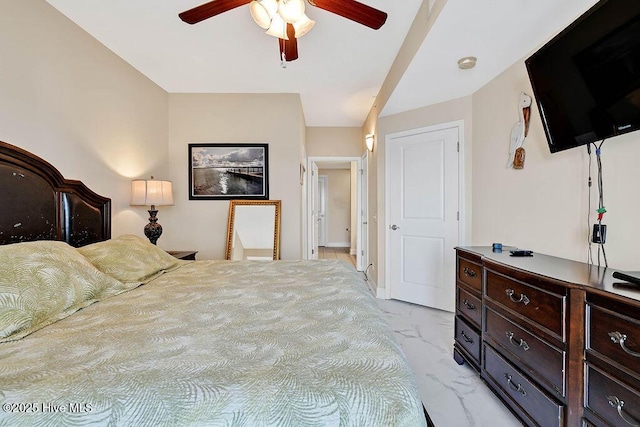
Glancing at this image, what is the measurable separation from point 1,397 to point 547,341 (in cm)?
190

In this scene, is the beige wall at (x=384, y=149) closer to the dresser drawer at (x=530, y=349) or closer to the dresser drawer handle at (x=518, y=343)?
the dresser drawer at (x=530, y=349)

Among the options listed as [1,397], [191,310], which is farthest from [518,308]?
[1,397]

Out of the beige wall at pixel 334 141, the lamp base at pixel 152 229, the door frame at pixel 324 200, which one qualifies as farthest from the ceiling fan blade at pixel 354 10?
the door frame at pixel 324 200

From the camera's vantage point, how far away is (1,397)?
0.68 m

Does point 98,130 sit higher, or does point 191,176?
point 98,130

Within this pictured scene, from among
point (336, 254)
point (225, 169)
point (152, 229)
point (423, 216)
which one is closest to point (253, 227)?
point (225, 169)

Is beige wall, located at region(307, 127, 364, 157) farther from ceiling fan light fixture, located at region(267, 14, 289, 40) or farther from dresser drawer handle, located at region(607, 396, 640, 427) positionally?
dresser drawer handle, located at region(607, 396, 640, 427)

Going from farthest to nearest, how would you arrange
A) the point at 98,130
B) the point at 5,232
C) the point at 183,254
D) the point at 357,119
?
the point at 357,119 → the point at 183,254 → the point at 98,130 → the point at 5,232

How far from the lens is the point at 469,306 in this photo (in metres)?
2.03

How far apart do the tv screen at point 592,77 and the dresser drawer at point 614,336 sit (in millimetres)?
799

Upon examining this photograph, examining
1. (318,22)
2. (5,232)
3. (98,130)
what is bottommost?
(5,232)

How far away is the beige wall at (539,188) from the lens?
1424 millimetres

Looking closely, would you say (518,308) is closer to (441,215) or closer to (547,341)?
(547,341)

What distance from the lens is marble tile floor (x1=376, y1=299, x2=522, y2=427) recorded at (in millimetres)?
1634
